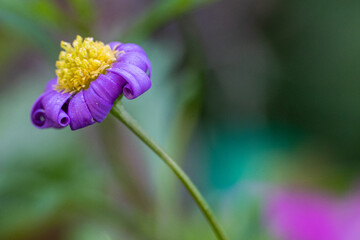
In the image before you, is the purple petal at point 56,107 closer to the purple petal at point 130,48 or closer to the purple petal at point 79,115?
the purple petal at point 79,115

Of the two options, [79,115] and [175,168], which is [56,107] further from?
[175,168]

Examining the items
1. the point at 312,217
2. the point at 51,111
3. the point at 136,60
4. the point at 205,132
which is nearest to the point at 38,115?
the point at 51,111

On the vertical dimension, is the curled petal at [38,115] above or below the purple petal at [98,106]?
above

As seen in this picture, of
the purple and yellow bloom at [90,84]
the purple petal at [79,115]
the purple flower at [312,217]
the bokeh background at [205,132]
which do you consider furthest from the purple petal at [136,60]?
the purple flower at [312,217]

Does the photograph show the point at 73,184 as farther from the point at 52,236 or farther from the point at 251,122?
the point at 251,122

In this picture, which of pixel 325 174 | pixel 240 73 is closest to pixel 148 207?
pixel 325 174

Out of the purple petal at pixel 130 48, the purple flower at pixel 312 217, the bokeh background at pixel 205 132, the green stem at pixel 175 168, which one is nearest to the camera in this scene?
the green stem at pixel 175 168

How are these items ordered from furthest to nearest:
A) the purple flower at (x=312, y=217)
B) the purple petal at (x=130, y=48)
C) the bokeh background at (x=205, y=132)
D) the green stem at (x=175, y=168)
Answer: the purple flower at (x=312, y=217) < the bokeh background at (x=205, y=132) < the purple petal at (x=130, y=48) < the green stem at (x=175, y=168)

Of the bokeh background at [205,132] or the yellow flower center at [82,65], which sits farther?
the bokeh background at [205,132]
